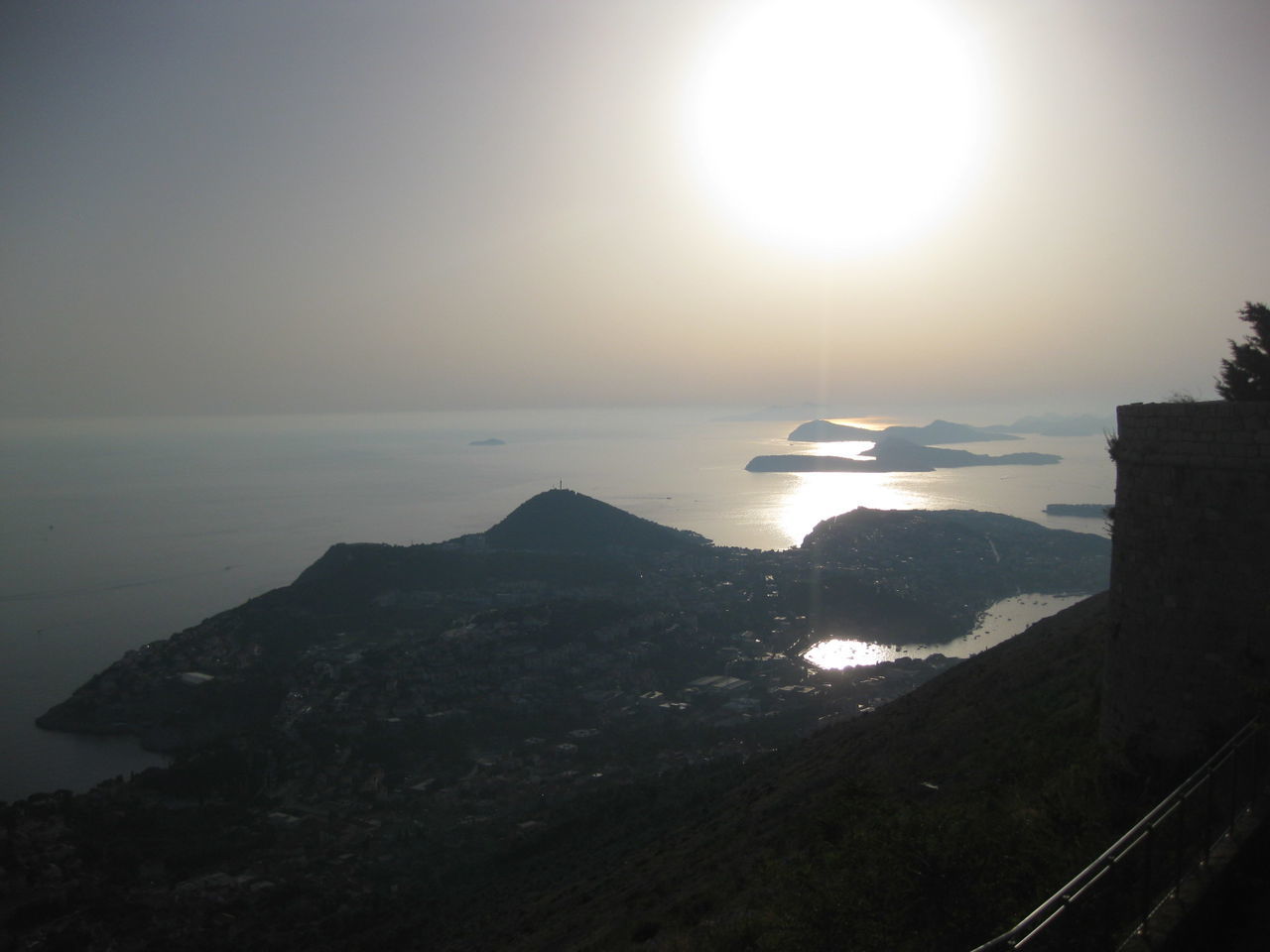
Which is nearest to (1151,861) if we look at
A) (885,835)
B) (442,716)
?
(885,835)

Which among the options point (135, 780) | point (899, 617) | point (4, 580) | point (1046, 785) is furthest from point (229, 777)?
point (4, 580)

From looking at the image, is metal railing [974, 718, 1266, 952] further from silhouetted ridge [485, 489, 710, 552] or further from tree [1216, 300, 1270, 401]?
silhouetted ridge [485, 489, 710, 552]

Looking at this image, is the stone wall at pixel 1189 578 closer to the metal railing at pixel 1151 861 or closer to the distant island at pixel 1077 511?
the metal railing at pixel 1151 861

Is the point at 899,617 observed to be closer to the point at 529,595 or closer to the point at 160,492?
the point at 529,595

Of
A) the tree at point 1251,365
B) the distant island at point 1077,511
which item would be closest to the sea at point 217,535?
the distant island at point 1077,511

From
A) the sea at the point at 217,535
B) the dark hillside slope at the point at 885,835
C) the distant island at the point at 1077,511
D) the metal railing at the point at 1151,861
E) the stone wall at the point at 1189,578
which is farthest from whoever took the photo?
the distant island at the point at 1077,511

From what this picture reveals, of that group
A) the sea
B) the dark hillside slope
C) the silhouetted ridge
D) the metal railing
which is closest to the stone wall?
the metal railing
